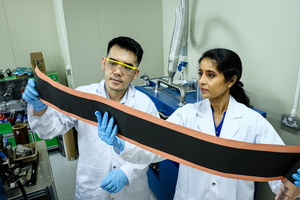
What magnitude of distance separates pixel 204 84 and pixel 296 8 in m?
0.96

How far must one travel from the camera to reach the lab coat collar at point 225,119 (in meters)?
1.23

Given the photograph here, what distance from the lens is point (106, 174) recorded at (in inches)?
55.2

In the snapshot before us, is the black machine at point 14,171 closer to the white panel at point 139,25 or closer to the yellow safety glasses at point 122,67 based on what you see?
the yellow safety glasses at point 122,67

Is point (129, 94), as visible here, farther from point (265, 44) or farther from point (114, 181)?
point (265, 44)

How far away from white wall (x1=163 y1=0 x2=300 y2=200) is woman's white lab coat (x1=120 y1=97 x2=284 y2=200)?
24.4 inches

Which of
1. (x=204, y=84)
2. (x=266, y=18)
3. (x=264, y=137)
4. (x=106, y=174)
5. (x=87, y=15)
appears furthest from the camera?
(x=87, y=15)

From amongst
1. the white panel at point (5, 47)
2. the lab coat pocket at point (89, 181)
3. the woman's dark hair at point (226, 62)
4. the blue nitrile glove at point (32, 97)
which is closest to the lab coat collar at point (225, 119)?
the woman's dark hair at point (226, 62)

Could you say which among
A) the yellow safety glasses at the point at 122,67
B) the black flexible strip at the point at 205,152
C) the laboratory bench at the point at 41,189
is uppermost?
the yellow safety glasses at the point at 122,67

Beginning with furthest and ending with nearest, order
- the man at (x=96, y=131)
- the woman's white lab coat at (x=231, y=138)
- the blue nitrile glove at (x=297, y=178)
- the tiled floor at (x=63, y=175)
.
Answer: the tiled floor at (x=63, y=175) → the man at (x=96, y=131) → the woman's white lab coat at (x=231, y=138) → the blue nitrile glove at (x=297, y=178)

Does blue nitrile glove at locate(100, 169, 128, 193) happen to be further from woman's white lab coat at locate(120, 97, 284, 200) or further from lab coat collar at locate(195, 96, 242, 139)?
lab coat collar at locate(195, 96, 242, 139)

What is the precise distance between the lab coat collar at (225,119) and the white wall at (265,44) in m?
0.63

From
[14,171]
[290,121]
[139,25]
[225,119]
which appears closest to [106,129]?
[225,119]

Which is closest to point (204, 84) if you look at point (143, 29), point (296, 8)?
point (296, 8)

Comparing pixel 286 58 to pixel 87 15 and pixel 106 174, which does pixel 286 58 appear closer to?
pixel 106 174
